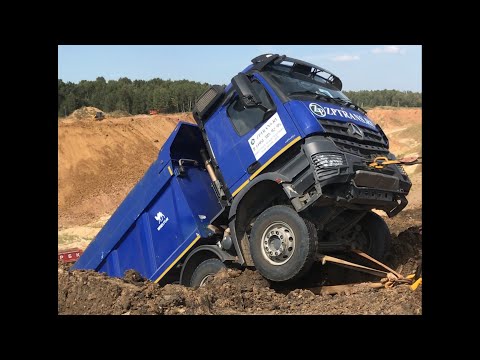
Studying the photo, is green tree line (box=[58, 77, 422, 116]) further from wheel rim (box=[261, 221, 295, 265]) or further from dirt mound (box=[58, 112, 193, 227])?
wheel rim (box=[261, 221, 295, 265])

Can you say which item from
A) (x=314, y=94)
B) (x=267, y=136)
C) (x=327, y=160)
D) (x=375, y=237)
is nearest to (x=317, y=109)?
(x=314, y=94)

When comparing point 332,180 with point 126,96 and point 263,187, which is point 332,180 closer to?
point 263,187

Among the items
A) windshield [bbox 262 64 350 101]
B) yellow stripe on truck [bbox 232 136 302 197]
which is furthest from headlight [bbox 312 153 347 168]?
windshield [bbox 262 64 350 101]

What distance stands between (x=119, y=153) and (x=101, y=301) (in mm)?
24202

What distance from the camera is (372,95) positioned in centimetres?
6116

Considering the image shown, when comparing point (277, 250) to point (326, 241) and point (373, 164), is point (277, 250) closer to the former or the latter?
point (326, 241)

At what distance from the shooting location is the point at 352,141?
594 cm

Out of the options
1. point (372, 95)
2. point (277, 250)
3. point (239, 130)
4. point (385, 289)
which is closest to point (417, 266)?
point (385, 289)

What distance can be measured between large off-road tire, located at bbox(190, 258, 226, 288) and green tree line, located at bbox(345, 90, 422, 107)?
175 feet

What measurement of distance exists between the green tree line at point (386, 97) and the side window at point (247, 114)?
53.3 meters

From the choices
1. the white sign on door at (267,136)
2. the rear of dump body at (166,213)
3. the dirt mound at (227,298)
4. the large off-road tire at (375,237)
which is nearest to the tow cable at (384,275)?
the dirt mound at (227,298)

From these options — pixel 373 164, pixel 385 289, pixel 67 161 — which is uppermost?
pixel 67 161

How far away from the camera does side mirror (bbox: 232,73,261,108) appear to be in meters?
6.12

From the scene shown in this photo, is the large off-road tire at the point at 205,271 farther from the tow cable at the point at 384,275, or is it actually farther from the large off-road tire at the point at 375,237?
the large off-road tire at the point at 375,237
